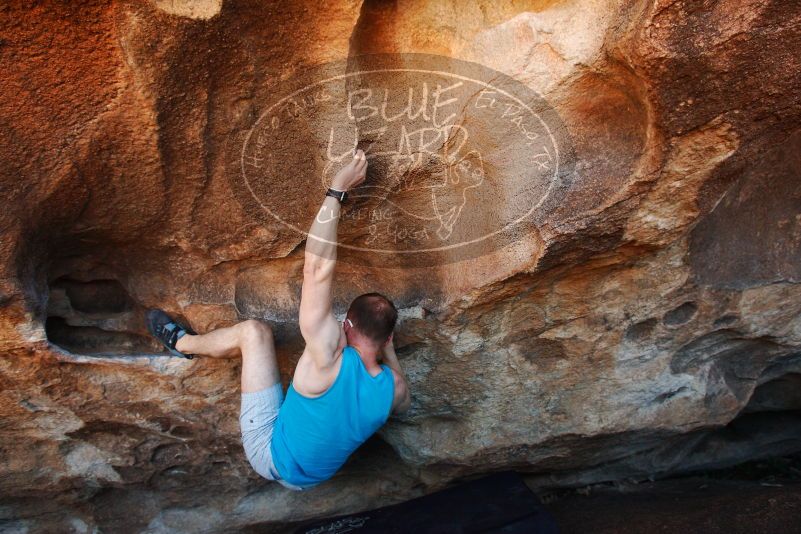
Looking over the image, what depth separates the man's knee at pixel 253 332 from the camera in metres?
1.72

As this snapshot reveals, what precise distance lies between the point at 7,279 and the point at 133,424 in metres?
0.59

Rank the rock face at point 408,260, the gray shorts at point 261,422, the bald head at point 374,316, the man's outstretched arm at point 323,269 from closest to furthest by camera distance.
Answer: the rock face at point 408,260 → the man's outstretched arm at point 323,269 → the bald head at point 374,316 → the gray shorts at point 261,422

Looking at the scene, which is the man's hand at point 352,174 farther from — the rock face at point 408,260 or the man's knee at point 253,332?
the man's knee at point 253,332

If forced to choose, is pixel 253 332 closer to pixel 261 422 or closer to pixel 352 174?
pixel 261 422

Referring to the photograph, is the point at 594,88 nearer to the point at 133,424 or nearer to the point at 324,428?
the point at 324,428

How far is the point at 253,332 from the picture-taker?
1718 millimetres

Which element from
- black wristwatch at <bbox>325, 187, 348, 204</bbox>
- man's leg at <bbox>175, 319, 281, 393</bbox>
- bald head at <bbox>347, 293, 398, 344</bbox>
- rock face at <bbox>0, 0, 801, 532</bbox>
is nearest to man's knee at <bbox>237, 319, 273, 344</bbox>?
man's leg at <bbox>175, 319, 281, 393</bbox>

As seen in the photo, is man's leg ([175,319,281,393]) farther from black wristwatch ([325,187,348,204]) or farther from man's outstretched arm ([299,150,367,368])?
black wristwatch ([325,187,348,204])

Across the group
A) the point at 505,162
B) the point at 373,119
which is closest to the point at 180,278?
the point at 373,119

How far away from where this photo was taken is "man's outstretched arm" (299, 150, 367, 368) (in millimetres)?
1519

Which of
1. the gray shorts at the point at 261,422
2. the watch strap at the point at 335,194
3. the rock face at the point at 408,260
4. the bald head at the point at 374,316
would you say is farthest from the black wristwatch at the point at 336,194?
the gray shorts at the point at 261,422

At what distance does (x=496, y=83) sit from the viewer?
1484 mm

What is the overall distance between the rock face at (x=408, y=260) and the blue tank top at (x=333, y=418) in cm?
22

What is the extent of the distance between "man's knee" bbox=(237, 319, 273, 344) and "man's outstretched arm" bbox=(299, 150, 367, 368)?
0.67ft
